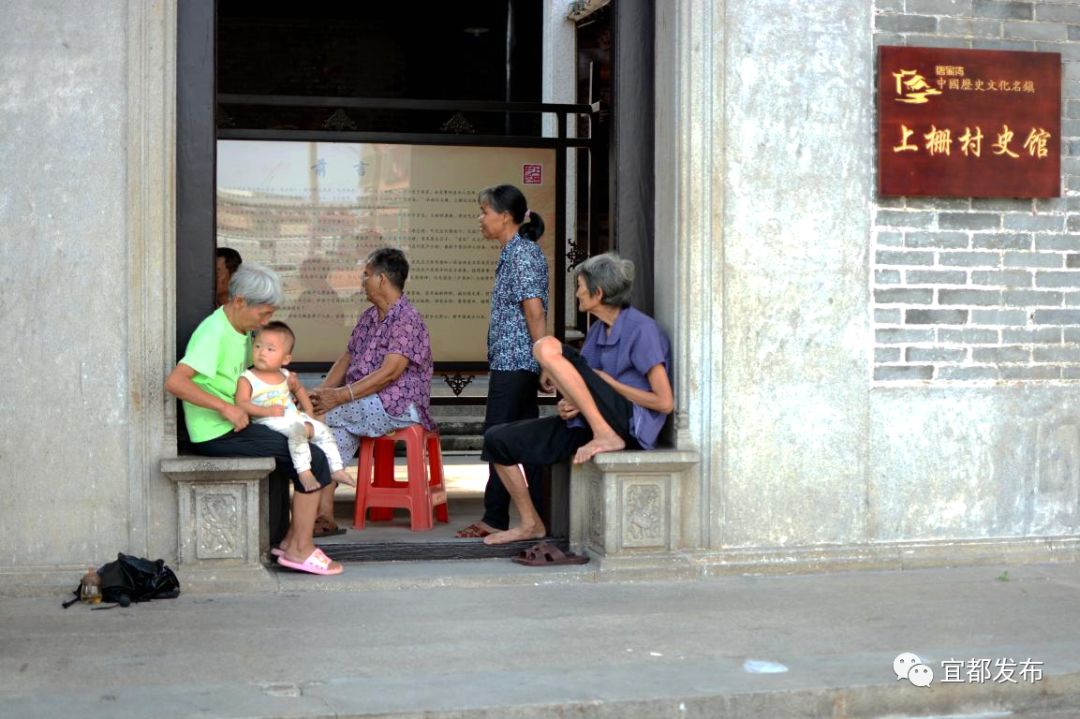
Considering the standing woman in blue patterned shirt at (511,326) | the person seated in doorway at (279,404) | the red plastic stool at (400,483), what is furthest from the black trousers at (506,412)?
the person seated in doorway at (279,404)

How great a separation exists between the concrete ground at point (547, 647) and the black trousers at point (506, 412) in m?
0.75

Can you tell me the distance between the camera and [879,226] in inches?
294

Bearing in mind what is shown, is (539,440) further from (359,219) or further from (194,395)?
(359,219)

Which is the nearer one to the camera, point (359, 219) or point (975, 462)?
point (975, 462)

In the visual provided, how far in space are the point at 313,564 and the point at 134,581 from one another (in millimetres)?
818

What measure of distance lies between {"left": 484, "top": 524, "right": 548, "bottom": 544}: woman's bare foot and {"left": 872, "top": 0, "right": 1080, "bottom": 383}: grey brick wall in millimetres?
1777

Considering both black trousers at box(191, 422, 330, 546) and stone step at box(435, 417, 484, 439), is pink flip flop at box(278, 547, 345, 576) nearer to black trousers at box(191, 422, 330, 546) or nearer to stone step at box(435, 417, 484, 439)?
black trousers at box(191, 422, 330, 546)

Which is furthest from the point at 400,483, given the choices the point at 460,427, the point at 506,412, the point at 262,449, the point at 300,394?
the point at 460,427

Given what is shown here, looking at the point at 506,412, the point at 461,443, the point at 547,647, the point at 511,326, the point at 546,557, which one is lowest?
the point at 547,647

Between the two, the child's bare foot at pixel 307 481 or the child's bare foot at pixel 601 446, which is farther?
the child's bare foot at pixel 601 446

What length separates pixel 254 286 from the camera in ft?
22.3

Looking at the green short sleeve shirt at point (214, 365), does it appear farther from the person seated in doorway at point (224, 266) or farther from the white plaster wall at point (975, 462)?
the white plaster wall at point (975, 462)

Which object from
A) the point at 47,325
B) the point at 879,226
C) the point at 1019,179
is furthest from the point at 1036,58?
the point at 47,325

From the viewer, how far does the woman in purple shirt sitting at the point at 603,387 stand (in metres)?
7.15
